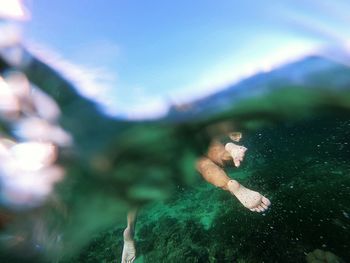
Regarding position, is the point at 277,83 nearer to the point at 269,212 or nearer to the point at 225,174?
the point at 225,174

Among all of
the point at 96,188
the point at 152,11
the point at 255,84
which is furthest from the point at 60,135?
the point at 255,84

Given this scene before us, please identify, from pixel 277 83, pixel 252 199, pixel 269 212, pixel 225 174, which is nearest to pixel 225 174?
pixel 225 174

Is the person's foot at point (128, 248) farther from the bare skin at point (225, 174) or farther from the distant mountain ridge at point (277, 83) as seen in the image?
the distant mountain ridge at point (277, 83)

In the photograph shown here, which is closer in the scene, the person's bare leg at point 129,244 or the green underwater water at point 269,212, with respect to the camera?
the green underwater water at point 269,212

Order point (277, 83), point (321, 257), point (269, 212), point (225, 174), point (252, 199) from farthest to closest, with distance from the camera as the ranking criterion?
point (269, 212) → point (321, 257) → point (225, 174) → point (252, 199) → point (277, 83)

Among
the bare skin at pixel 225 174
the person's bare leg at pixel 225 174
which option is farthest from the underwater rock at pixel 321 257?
the person's bare leg at pixel 225 174

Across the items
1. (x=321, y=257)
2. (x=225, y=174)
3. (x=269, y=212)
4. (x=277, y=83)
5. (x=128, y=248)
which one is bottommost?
(x=321, y=257)
